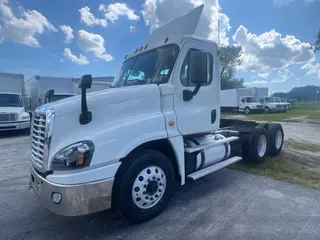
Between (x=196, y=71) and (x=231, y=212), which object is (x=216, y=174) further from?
(x=196, y=71)

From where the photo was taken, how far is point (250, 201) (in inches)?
141

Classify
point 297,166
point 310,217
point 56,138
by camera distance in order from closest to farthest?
point 56,138, point 310,217, point 297,166

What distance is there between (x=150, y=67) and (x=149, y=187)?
1.95 m

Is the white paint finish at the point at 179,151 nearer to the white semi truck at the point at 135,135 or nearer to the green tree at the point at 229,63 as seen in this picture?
the white semi truck at the point at 135,135

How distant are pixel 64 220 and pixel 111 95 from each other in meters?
2.03

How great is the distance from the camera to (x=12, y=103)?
11.7 m

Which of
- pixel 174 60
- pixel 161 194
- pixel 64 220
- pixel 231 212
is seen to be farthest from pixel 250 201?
pixel 64 220

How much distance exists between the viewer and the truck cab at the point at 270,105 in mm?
25406

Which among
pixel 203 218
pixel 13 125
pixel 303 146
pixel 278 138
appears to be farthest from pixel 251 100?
pixel 203 218

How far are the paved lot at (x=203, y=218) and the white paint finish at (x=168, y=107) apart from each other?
4.22ft

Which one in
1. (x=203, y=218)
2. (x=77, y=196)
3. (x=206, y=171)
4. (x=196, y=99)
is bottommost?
(x=203, y=218)

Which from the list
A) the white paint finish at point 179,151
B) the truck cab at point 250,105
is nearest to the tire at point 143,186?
the white paint finish at point 179,151

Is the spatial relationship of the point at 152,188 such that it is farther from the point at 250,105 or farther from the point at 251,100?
the point at 251,100

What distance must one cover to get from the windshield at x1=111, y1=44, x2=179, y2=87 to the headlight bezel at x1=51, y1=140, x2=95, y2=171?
1.47 metres
